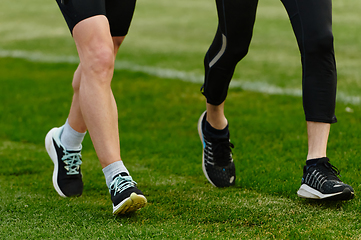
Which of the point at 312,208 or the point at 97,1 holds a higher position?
the point at 97,1

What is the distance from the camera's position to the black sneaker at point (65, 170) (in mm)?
3203

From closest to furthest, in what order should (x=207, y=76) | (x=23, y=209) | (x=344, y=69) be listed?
(x=23, y=209) → (x=207, y=76) → (x=344, y=69)

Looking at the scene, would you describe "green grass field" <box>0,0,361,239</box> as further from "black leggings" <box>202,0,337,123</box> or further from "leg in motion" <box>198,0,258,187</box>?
"black leggings" <box>202,0,337,123</box>

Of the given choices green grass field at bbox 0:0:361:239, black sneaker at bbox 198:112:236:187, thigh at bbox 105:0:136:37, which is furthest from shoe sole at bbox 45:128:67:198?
black sneaker at bbox 198:112:236:187

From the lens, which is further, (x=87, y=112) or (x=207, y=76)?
(x=207, y=76)

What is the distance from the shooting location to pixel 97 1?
2623mm

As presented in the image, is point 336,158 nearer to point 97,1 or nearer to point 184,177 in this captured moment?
point 184,177

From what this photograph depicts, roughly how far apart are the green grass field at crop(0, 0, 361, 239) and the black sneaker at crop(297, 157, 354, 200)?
91mm

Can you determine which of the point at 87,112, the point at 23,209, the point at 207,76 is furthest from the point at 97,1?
the point at 23,209

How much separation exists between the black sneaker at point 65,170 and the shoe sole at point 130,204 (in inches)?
31.2

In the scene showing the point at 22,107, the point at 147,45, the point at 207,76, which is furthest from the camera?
the point at 147,45

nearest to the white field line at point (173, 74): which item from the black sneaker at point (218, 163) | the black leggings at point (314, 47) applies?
the black sneaker at point (218, 163)

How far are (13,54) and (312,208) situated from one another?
10.1 m

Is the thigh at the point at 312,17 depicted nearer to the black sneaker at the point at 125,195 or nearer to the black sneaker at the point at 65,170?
the black sneaker at the point at 125,195
